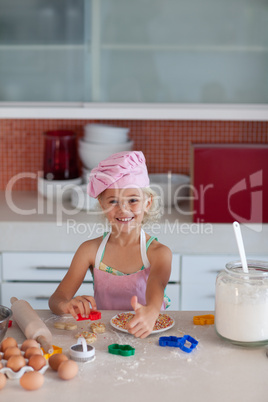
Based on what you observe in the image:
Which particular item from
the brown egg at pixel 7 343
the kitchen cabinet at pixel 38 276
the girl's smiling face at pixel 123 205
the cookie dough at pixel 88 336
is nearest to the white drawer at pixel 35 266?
the kitchen cabinet at pixel 38 276

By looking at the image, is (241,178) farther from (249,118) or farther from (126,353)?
(126,353)

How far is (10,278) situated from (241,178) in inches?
41.7

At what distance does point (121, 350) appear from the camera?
3.97 ft

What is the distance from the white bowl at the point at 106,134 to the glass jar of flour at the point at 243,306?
160 centimetres

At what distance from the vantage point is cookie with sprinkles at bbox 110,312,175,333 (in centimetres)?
133

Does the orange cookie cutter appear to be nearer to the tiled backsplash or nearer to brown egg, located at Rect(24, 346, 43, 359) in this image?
brown egg, located at Rect(24, 346, 43, 359)

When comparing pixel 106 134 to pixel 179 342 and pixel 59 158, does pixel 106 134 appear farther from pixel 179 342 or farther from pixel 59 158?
pixel 179 342

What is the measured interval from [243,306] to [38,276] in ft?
4.88

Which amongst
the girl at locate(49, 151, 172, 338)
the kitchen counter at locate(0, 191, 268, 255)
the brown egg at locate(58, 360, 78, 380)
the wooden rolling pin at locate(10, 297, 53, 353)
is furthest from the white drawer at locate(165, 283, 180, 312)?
the brown egg at locate(58, 360, 78, 380)

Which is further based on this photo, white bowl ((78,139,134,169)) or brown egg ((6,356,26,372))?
white bowl ((78,139,134,169))

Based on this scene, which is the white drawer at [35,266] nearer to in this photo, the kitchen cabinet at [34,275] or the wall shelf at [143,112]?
the kitchen cabinet at [34,275]

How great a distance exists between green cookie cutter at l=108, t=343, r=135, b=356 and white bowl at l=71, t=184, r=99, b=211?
1.45m

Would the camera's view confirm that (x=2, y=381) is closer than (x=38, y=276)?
Yes

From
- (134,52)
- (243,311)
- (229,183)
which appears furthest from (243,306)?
(134,52)
